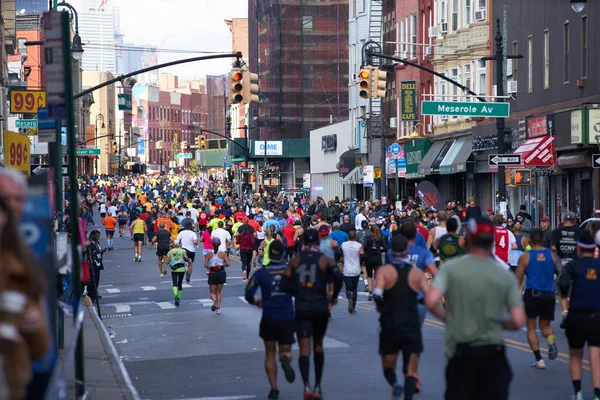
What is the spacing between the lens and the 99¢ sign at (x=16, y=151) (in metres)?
20.5

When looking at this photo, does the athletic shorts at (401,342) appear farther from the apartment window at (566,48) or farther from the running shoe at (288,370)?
the apartment window at (566,48)

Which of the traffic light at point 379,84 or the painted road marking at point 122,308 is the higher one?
the traffic light at point 379,84

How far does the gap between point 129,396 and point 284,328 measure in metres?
1.96

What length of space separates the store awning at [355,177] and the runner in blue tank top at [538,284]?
1993 inches

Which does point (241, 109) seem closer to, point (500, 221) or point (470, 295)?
point (500, 221)

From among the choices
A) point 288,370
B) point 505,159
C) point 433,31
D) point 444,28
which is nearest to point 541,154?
point 505,159

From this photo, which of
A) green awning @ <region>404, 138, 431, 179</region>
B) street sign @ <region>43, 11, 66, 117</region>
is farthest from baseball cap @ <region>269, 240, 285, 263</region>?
green awning @ <region>404, 138, 431, 179</region>

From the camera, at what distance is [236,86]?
25031 mm

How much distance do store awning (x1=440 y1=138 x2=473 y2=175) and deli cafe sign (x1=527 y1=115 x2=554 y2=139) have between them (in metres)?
6.66

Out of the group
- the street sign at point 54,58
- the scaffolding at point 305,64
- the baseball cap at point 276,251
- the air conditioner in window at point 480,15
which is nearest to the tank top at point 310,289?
the baseball cap at point 276,251

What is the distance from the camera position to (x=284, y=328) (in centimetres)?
1237

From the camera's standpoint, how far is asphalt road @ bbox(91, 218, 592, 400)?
42.6 feet

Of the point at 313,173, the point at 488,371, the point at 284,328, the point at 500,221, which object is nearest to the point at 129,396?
the point at 284,328

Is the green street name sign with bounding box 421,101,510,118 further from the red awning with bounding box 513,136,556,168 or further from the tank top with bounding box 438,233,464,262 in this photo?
the tank top with bounding box 438,233,464,262
